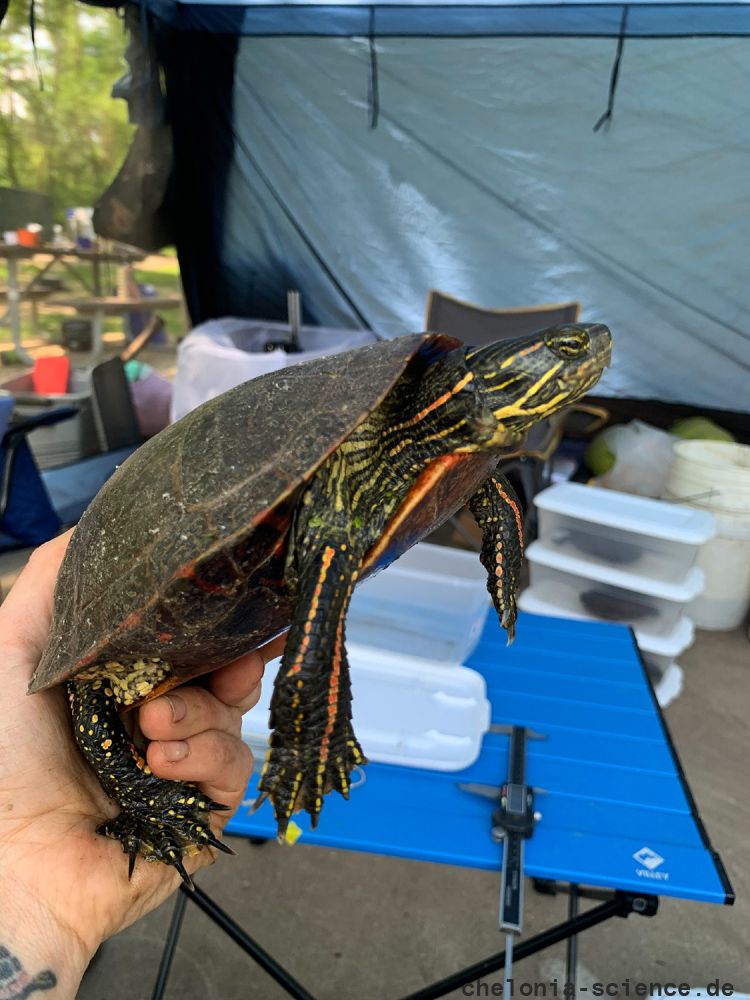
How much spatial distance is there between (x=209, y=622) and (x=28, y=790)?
1.82ft

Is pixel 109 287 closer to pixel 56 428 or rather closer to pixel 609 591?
pixel 56 428

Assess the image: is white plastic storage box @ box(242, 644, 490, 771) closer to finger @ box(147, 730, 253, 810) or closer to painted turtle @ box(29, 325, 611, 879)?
finger @ box(147, 730, 253, 810)

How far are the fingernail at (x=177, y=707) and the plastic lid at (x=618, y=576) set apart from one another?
2436 millimetres

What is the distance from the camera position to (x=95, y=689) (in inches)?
54.5

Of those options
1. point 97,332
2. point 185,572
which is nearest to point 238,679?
point 185,572

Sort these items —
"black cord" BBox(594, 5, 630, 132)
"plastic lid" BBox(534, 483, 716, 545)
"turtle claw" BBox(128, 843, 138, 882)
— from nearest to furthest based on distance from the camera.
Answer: "turtle claw" BBox(128, 843, 138, 882), "plastic lid" BBox(534, 483, 716, 545), "black cord" BBox(594, 5, 630, 132)

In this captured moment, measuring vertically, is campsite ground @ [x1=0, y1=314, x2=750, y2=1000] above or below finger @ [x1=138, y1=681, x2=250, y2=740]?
below

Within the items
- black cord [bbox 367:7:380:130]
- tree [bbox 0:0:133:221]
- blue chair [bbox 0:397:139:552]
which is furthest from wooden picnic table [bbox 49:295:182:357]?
black cord [bbox 367:7:380:130]

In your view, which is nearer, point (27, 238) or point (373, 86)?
point (27, 238)

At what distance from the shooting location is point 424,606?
2.76 metres

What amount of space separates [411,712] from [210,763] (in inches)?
32.6

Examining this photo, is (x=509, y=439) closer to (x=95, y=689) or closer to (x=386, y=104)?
(x=95, y=689)

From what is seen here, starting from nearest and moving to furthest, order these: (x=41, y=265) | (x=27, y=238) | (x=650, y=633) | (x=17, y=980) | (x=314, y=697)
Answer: (x=314, y=697)
(x=17, y=980)
(x=650, y=633)
(x=27, y=238)
(x=41, y=265)

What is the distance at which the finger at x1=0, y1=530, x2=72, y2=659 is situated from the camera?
155 centimetres
